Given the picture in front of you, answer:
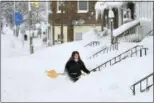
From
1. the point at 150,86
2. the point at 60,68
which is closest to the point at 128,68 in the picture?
the point at 150,86

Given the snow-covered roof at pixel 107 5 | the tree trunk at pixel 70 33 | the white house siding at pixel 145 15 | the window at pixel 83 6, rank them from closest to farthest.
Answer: the white house siding at pixel 145 15
the snow-covered roof at pixel 107 5
the window at pixel 83 6
the tree trunk at pixel 70 33

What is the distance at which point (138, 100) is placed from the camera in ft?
36.1

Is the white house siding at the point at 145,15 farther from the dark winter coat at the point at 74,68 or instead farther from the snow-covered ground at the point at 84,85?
the dark winter coat at the point at 74,68

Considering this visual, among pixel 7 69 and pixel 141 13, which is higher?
pixel 141 13

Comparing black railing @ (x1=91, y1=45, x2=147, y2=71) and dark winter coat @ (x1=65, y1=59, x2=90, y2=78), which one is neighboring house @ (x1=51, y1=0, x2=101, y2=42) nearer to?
black railing @ (x1=91, y1=45, x2=147, y2=71)

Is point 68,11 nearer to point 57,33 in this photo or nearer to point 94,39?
point 57,33

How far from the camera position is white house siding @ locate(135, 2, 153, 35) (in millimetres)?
25228

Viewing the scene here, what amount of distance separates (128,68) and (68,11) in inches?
1278

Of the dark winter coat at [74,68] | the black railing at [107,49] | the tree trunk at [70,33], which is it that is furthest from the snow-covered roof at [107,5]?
the dark winter coat at [74,68]

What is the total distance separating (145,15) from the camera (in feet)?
87.9

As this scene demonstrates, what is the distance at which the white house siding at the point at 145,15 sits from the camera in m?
25.2

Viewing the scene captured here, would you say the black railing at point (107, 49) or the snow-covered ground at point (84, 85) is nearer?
the snow-covered ground at point (84, 85)

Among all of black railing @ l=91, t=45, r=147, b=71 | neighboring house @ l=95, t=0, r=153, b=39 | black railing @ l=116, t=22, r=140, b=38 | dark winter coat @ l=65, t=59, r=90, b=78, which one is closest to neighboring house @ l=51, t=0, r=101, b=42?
neighboring house @ l=95, t=0, r=153, b=39

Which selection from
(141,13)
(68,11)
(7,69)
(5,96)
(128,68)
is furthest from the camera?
(68,11)
